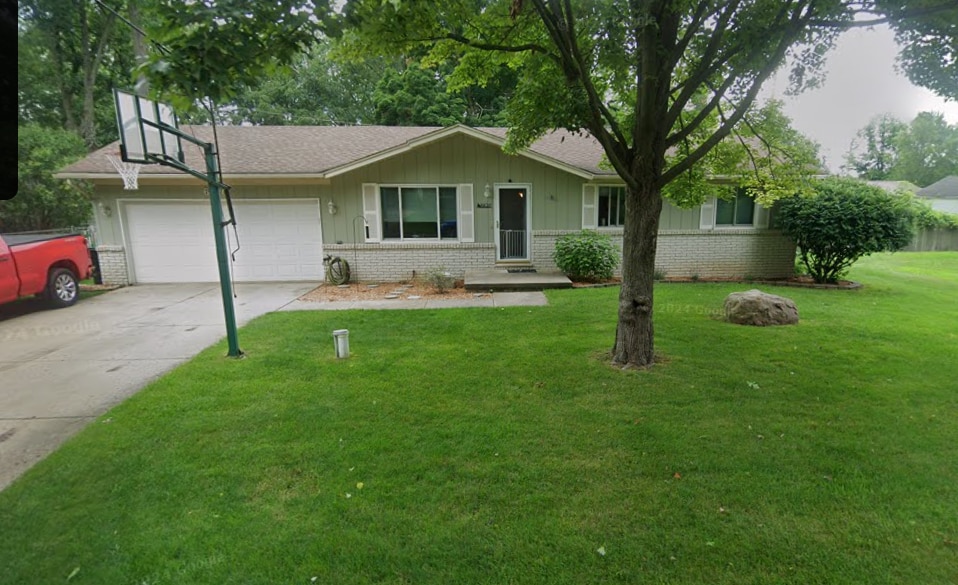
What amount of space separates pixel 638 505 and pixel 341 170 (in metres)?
9.64

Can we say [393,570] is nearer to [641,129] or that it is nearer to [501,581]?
[501,581]

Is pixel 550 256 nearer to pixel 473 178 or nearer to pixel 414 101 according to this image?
pixel 473 178

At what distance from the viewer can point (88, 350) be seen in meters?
6.02

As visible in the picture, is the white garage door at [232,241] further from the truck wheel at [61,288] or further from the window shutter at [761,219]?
the window shutter at [761,219]

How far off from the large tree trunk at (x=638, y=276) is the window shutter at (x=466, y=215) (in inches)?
258

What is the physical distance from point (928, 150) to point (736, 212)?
56.4 m

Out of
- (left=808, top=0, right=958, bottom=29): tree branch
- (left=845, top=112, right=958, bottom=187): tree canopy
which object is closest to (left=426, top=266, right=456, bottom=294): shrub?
(left=808, top=0, right=958, bottom=29): tree branch

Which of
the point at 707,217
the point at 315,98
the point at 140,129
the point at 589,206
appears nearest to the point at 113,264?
the point at 140,129

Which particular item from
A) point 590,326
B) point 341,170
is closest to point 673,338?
point 590,326

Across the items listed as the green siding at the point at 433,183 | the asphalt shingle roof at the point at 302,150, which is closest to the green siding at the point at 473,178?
the green siding at the point at 433,183

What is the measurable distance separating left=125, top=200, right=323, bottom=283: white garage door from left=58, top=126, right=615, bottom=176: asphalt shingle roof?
92cm

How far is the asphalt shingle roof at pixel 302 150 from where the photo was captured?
10.6m

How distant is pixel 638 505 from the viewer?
2703 mm

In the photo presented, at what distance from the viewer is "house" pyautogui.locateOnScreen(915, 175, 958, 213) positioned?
32.5 metres
